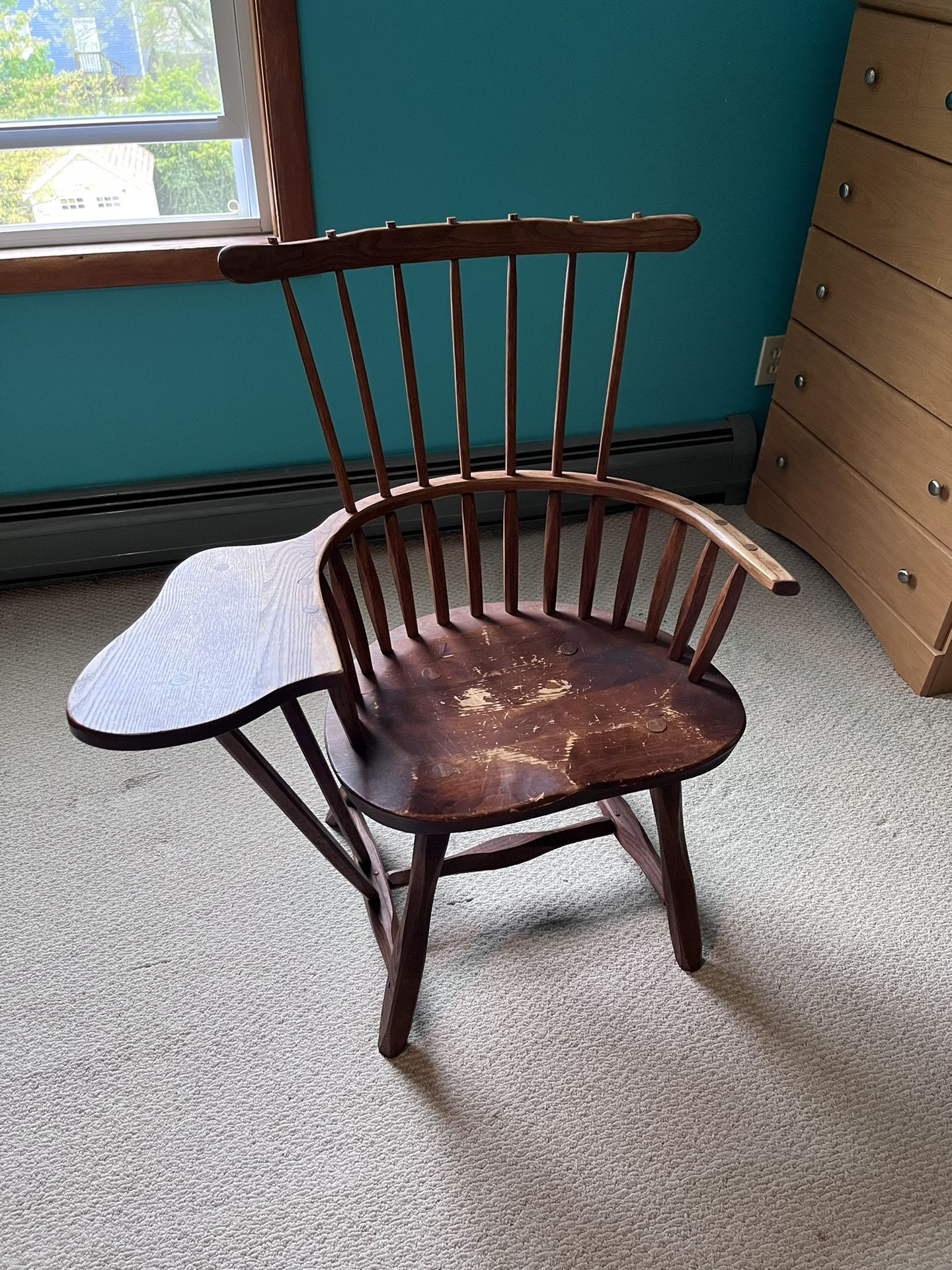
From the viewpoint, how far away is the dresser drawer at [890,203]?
5.59 ft

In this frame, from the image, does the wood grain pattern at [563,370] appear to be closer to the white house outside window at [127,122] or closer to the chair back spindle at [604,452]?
the chair back spindle at [604,452]

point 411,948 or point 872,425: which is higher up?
point 872,425

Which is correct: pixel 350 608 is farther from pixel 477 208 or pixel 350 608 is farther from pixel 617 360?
pixel 477 208

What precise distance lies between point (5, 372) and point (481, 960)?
5.03ft

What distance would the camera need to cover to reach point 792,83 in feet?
6.70

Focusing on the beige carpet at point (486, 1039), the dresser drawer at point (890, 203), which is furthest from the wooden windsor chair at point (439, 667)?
the dresser drawer at point (890, 203)

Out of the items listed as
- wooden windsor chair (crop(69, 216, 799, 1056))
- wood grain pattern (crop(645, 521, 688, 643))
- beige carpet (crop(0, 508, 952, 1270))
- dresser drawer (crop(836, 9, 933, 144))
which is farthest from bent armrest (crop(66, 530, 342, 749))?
dresser drawer (crop(836, 9, 933, 144))

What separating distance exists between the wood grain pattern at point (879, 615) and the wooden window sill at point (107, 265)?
136 centimetres

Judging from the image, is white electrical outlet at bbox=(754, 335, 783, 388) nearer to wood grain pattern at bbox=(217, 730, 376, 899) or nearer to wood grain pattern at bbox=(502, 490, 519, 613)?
wood grain pattern at bbox=(502, 490, 519, 613)

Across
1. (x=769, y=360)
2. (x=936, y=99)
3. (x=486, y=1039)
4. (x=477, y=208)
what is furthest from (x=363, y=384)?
(x=769, y=360)

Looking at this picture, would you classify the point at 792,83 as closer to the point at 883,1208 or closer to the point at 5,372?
the point at 5,372

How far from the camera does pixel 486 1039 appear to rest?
132 cm

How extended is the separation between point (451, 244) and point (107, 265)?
1002 millimetres

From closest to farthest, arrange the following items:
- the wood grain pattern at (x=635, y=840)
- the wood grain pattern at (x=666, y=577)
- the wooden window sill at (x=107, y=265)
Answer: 1. the wood grain pattern at (x=666, y=577)
2. the wood grain pattern at (x=635, y=840)
3. the wooden window sill at (x=107, y=265)
